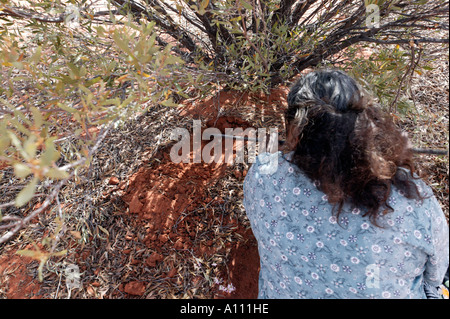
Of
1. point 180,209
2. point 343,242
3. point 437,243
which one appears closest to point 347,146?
point 343,242

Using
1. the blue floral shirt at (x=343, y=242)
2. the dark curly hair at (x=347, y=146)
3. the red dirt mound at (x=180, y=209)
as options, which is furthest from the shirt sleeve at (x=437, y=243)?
the red dirt mound at (x=180, y=209)

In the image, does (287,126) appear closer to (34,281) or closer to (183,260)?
(183,260)

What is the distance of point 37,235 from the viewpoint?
78.4 inches

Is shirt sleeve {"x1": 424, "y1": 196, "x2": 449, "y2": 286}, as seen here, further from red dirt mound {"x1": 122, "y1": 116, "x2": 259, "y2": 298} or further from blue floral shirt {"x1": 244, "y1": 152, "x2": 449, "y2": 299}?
red dirt mound {"x1": 122, "y1": 116, "x2": 259, "y2": 298}

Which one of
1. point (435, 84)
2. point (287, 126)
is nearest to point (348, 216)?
point (287, 126)

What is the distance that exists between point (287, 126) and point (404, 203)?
1.76 feet

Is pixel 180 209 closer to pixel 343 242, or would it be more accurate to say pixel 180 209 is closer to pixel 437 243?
pixel 343 242

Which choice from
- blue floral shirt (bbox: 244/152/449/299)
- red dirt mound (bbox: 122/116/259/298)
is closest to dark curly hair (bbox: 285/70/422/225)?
blue floral shirt (bbox: 244/152/449/299)

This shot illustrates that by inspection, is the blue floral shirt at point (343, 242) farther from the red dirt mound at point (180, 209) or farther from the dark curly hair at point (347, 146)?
the red dirt mound at point (180, 209)

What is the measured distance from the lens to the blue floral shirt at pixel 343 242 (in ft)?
3.43

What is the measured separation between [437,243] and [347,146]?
1.75 feet

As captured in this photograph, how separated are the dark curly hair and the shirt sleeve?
0.11 meters

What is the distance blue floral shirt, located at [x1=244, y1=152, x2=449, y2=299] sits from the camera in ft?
3.43

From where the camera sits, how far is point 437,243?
1.09 m
